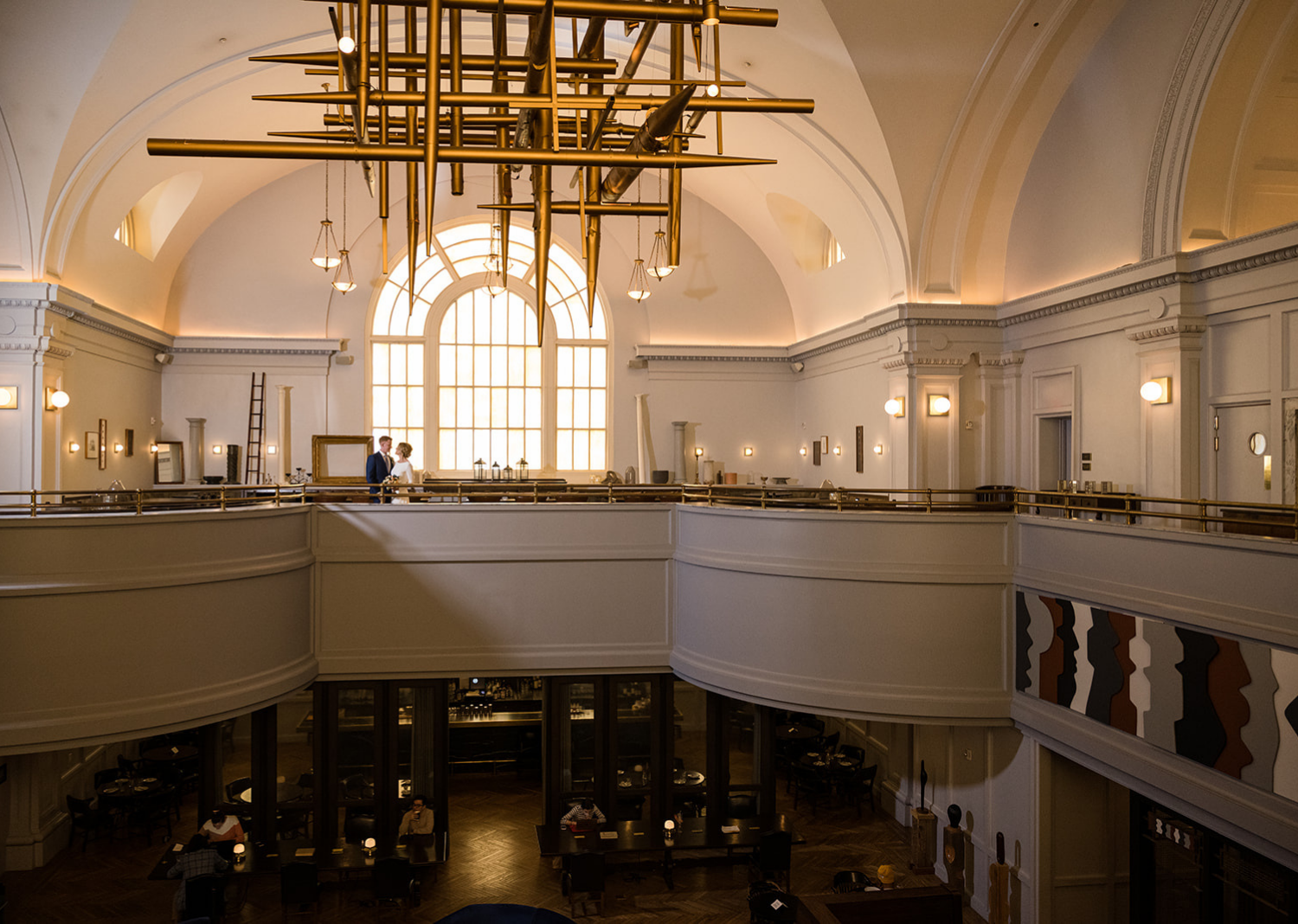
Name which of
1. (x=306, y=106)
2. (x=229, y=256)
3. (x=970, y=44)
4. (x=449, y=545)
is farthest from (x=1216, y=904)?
(x=229, y=256)

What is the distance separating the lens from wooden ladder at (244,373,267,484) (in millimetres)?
17156

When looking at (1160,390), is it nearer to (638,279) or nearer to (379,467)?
(379,467)

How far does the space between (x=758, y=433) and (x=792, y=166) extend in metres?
5.84

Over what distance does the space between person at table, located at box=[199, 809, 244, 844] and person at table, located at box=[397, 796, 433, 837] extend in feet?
6.10

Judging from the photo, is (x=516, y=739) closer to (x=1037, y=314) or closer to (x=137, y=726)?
(x=137, y=726)

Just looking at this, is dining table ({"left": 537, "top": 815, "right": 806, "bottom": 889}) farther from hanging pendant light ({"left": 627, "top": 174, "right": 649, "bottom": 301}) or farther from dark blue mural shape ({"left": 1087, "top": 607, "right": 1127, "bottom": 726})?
hanging pendant light ({"left": 627, "top": 174, "right": 649, "bottom": 301})

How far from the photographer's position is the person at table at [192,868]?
9695 mm

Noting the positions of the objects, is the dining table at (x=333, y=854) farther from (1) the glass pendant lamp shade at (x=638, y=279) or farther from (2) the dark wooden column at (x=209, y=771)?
(1) the glass pendant lamp shade at (x=638, y=279)

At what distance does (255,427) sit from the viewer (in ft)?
56.9

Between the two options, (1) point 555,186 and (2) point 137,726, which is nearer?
(2) point 137,726

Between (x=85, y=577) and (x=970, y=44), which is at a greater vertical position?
(x=970, y=44)

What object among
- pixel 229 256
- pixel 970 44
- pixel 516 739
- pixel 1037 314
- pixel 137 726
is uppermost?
pixel 970 44

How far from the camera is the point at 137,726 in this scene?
9.27 meters

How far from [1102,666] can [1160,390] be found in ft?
12.2
